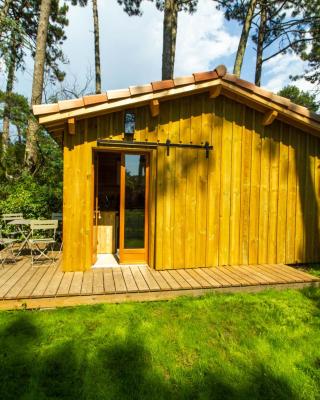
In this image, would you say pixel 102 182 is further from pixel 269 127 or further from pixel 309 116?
pixel 309 116

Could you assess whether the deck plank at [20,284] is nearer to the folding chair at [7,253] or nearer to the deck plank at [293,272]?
the folding chair at [7,253]

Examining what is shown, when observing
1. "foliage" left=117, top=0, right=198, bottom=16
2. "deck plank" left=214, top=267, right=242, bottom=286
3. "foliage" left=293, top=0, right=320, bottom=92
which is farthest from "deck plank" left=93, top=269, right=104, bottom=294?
"foliage" left=293, top=0, right=320, bottom=92

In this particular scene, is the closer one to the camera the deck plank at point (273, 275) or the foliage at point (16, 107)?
the deck plank at point (273, 275)

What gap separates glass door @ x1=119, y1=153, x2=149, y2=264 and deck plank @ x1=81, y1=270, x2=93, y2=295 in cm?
75

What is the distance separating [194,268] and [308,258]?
2.43 m

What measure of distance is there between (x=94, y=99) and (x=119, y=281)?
279cm

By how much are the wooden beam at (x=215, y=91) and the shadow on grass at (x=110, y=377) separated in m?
4.16

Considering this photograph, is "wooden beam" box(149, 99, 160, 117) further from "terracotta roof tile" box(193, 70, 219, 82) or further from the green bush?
the green bush

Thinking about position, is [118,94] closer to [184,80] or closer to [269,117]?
[184,80]

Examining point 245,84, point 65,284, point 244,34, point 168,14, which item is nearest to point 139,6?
point 168,14

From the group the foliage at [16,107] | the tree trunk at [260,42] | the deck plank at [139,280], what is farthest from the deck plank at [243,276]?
the tree trunk at [260,42]

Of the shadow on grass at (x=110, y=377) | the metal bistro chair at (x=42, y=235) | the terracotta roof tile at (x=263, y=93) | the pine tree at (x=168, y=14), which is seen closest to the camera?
the shadow on grass at (x=110, y=377)

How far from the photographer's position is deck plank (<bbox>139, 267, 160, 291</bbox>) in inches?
167

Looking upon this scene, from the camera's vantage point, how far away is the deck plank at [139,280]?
164 inches
